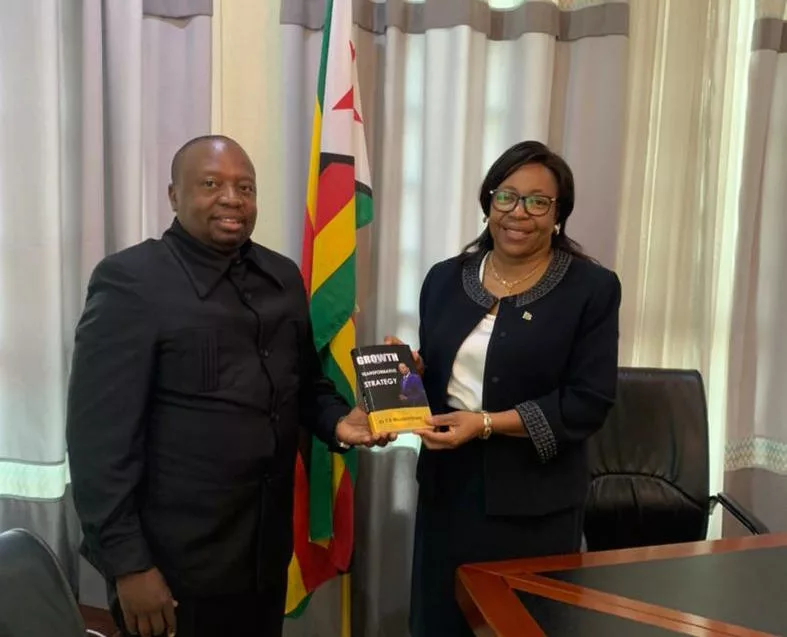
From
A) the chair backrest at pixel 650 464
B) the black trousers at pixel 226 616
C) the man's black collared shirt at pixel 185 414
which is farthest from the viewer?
the chair backrest at pixel 650 464

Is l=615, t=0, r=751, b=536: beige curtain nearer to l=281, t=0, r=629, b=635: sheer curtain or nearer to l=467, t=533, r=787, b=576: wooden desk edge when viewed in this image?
l=281, t=0, r=629, b=635: sheer curtain

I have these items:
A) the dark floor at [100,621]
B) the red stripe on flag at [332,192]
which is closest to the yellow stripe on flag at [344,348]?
the red stripe on flag at [332,192]

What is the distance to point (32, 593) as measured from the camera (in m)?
0.98

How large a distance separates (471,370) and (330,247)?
0.58m

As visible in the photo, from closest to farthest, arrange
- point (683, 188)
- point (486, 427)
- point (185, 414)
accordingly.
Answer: point (185, 414) < point (486, 427) < point (683, 188)

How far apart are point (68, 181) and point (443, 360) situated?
1239 mm

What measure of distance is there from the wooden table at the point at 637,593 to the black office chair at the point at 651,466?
553 mm

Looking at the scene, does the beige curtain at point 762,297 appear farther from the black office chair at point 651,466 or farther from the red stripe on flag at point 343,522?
the red stripe on flag at point 343,522

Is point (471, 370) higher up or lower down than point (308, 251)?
lower down

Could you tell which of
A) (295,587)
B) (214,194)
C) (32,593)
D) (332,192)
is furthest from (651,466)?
(32,593)

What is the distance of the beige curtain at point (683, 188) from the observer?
2.26m

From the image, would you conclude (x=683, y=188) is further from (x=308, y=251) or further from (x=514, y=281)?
(x=308, y=251)

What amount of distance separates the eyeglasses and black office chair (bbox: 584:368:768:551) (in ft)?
2.47

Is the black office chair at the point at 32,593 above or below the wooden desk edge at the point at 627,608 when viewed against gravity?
above
